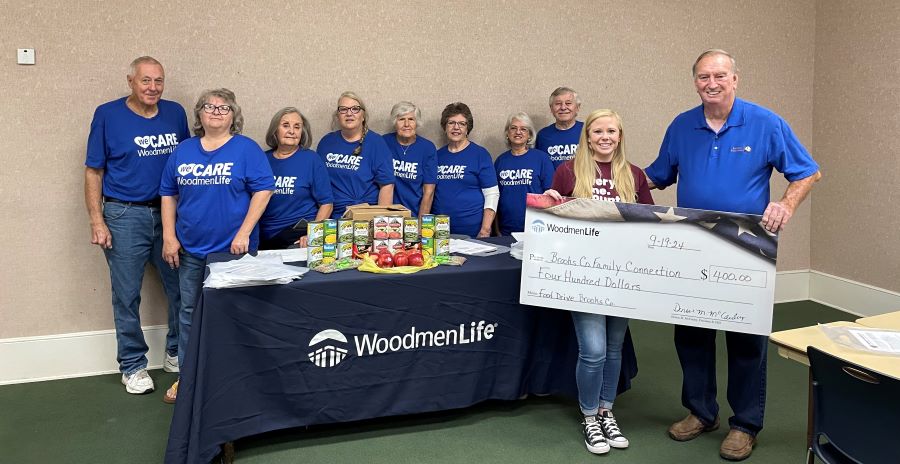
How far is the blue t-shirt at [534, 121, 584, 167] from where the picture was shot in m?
4.32

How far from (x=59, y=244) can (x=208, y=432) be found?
1.86m

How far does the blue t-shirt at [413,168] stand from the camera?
4.11 m

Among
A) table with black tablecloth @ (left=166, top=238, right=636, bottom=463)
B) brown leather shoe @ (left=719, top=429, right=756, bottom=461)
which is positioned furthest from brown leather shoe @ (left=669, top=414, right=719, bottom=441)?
table with black tablecloth @ (left=166, top=238, right=636, bottom=463)

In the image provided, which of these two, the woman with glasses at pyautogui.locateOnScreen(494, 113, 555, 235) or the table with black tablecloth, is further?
the woman with glasses at pyautogui.locateOnScreen(494, 113, 555, 235)

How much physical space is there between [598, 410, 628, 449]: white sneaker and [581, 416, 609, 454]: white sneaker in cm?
3

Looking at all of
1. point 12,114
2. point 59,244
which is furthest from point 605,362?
point 12,114

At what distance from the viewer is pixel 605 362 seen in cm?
291

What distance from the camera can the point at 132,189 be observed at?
3.50 meters

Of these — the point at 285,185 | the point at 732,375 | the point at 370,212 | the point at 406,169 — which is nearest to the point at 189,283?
the point at 285,185

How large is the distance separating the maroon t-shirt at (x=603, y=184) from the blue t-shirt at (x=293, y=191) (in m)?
1.38

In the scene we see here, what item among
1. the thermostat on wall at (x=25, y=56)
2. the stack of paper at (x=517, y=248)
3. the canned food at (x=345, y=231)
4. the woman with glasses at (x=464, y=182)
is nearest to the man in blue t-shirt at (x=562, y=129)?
the woman with glasses at (x=464, y=182)

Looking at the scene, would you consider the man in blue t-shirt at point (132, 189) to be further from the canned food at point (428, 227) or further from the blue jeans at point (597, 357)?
the blue jeans at point (597, 357)

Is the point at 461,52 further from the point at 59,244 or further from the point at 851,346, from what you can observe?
the point at 851,346

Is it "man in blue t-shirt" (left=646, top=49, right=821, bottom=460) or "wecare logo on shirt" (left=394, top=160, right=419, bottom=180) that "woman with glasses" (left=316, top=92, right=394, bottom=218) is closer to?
"wecare logo on shirt" (left=394, top=160, right=419, bottom=180)
